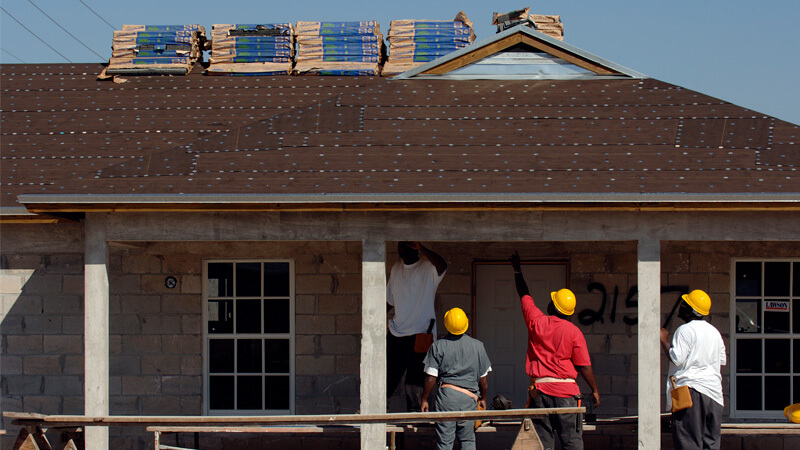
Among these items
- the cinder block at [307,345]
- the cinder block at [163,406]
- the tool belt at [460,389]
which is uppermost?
the cinder block at [307,345]

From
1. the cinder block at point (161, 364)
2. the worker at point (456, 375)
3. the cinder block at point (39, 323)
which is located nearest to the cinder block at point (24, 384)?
the cinder block at point (39, 323)

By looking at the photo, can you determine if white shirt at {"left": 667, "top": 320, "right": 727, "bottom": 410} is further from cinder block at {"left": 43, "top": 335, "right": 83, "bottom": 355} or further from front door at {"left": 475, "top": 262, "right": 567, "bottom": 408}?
cinder block at {"left": 43, "top": 335, "right": 83, "bottom": 355}

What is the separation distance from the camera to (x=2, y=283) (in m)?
10.2

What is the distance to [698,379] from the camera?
7.79 meters

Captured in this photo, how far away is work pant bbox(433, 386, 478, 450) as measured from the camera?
768cm

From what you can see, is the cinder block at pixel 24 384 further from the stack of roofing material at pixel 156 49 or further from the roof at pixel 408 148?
the stack of roofing material at pixel 156 49

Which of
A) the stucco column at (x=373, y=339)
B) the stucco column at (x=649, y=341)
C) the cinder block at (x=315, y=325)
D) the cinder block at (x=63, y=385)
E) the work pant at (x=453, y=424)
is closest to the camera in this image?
the work pant at (x=453, y=424)

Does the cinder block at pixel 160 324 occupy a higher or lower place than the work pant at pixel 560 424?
higher

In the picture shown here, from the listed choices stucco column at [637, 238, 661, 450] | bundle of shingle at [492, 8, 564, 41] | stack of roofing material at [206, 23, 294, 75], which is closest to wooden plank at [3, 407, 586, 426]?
stucco column at [637, 238, 661, 450]

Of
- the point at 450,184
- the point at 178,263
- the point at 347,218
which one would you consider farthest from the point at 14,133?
the point at 450,184

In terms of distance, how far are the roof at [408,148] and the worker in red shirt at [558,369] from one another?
1.08m

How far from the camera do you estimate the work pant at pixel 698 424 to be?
25.6 ft

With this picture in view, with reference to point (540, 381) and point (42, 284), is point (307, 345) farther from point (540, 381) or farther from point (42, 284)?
point (540, 381)

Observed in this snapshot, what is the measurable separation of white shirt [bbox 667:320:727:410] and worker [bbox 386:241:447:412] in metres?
2.44
